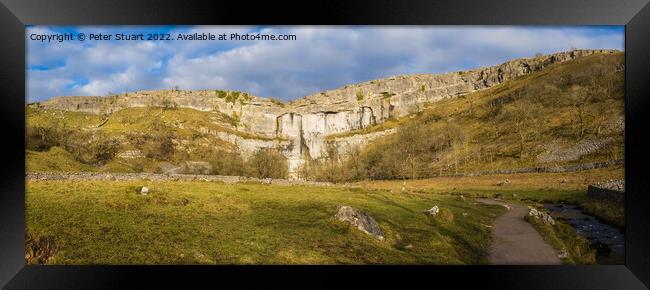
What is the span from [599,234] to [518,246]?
113 inches

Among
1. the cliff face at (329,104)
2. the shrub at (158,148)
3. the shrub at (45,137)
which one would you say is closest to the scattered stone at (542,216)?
the shrub at (45,137)

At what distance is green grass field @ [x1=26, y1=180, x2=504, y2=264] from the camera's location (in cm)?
1121

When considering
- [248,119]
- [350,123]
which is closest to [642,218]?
[350,123]

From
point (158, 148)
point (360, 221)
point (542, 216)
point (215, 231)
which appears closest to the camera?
point (215, 231)

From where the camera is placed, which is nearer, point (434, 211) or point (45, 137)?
point (434, 211)

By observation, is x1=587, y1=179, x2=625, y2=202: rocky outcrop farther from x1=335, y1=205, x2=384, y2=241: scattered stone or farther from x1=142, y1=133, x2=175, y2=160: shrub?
x1=142, y1=133, x2=175, y2=160: shrub

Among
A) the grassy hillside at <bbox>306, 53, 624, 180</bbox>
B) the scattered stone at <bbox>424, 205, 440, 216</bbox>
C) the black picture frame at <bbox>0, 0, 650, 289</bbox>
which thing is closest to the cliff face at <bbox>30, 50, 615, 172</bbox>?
the grassy hillside at <bbox>306, 53, 624, 180</bbox>

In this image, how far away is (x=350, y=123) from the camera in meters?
84.0

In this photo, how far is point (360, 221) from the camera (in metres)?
12.3

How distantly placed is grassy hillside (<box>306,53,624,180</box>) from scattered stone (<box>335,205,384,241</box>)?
38.1 feet

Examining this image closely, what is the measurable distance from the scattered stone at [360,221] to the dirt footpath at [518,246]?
3.68m

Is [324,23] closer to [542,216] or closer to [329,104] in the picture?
[542,216]

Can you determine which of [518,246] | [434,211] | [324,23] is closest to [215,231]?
[324,23]

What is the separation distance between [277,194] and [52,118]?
1860 centimetres
